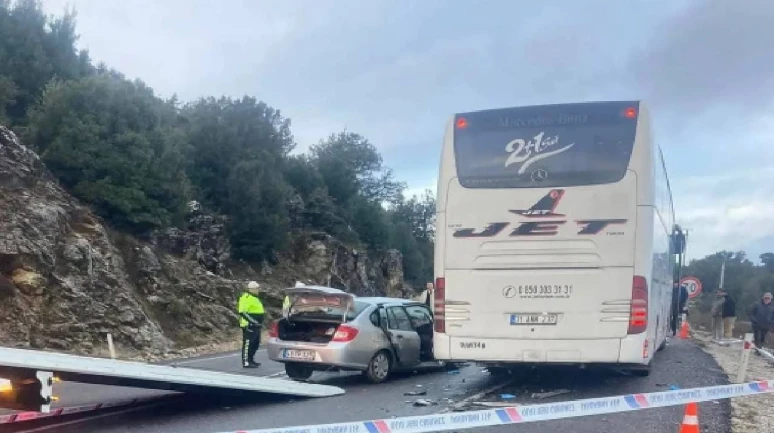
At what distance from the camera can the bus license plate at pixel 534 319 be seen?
31.2 feet

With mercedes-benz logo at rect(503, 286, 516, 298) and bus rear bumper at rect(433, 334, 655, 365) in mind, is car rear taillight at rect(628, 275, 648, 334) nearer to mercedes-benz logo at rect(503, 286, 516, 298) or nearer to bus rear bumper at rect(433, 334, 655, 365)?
bus rear bumper at rect(433, 334, 655, 365)

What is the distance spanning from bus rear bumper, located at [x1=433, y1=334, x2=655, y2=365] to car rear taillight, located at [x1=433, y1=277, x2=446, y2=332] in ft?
0.53

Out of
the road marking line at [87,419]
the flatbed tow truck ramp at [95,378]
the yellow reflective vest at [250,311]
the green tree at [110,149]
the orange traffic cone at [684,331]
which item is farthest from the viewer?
the green tree at [110,149]

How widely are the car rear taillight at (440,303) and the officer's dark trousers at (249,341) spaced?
4.96 meters

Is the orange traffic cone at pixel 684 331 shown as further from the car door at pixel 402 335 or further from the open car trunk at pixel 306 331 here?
the open car trunk at pixel 306 331

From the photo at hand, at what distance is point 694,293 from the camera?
78.8 ft

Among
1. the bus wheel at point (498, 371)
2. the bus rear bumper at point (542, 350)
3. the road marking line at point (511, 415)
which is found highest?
the bus rear bumper at point (542, 350)

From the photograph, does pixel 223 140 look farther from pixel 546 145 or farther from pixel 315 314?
pixel 546 145

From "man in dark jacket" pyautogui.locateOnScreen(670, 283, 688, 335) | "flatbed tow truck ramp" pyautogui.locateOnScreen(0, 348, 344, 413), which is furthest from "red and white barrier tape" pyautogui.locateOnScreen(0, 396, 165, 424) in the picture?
"man in dark jacket" pyautogui.locateOnScreen(670, 283, 688, 335)

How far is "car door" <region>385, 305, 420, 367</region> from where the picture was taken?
12305mm

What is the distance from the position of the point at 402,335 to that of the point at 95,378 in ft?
19.6

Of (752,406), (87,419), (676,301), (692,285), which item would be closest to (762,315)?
(676,301)

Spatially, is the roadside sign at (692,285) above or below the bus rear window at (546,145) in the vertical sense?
below

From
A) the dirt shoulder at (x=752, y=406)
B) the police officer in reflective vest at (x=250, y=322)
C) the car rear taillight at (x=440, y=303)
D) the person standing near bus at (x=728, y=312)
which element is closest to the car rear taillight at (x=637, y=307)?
the dirt shoulder at (x=752, y=406)
